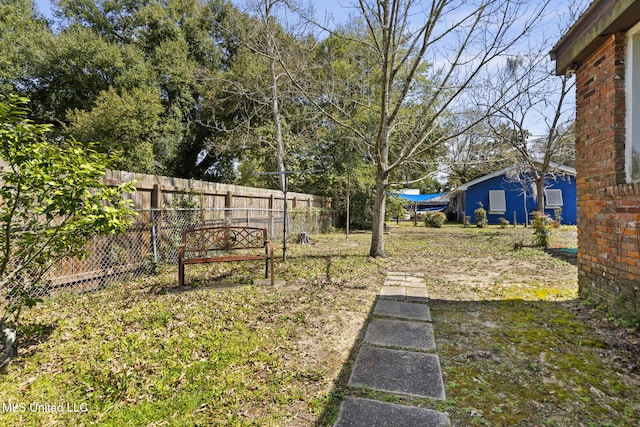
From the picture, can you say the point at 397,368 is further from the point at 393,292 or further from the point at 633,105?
the point at 633,105

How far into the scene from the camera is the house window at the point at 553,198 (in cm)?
1888

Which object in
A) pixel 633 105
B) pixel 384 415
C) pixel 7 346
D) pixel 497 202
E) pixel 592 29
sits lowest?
pixel 384 415

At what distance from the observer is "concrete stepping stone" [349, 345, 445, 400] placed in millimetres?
2227

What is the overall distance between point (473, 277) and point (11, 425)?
6.03 meters

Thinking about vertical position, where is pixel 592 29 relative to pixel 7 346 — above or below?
above

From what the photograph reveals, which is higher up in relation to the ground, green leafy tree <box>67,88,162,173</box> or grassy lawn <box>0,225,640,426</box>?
green leafy tree <box>67,88,162,173</box>

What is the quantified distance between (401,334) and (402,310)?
2.56 ft

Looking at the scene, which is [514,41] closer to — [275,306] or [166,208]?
[275,306]

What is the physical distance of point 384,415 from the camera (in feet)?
6.35

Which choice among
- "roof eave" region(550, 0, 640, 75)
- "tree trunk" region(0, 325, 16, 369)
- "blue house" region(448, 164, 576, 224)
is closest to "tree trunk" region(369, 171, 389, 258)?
A: "roof eave" region(550, 0, 640, 75)

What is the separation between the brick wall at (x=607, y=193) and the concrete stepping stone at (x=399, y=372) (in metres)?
2.30

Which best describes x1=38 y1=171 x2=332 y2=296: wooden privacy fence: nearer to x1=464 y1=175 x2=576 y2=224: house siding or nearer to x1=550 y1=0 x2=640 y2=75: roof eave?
x1=550 y1=0 x2=640 y2=75: roof eave

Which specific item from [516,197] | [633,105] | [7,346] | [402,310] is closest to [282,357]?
[402,310]

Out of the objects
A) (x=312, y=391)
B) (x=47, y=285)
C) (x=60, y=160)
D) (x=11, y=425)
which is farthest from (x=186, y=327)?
(x=47, y=285)
